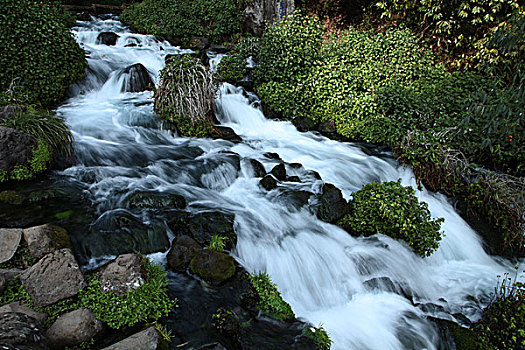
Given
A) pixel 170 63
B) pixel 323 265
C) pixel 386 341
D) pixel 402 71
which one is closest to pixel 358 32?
pixel 402 71

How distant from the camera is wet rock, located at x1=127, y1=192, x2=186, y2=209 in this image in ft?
17.0

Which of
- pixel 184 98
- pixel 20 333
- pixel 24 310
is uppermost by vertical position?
pixel 184 98

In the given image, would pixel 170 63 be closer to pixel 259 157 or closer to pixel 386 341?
pixel 259 157

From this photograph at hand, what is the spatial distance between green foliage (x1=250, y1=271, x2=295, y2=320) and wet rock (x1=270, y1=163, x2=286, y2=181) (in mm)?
3098

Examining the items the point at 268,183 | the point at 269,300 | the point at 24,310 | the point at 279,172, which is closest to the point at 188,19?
the point at 279,172

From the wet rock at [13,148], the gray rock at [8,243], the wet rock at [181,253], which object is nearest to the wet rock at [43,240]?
the gray rock at [8,243]

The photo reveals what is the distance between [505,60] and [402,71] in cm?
282

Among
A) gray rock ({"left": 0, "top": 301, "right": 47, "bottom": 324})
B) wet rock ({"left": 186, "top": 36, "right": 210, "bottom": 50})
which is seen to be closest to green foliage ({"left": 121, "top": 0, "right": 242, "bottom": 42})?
wet rock ({"left": 186, "top": 36, "right": 210, "bottom": 50})

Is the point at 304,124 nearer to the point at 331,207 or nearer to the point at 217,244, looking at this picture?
the point at 331,207

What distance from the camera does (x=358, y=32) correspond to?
11836 millimetres

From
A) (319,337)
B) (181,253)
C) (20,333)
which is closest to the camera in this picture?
(20,333)

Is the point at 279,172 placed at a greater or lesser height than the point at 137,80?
lesser

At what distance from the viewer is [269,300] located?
383 centimetres

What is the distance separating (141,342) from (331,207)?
3981 mm
